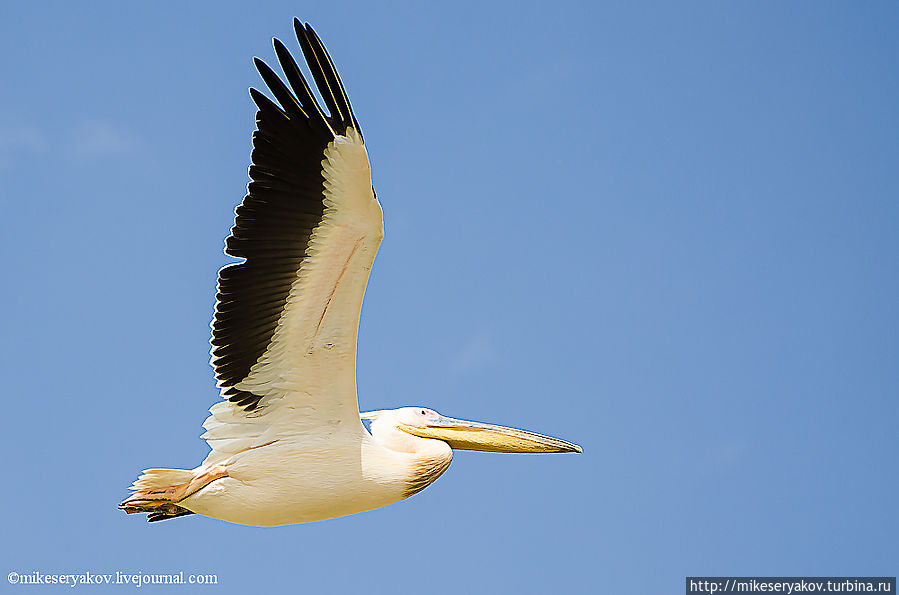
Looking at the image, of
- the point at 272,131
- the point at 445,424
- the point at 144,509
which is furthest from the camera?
the point at 445,424

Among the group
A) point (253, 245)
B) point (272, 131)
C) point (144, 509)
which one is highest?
point (272, 131)

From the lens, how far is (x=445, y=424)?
10.7 meters

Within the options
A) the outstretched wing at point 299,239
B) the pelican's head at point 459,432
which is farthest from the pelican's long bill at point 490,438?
the outstretched wing at point 299,239

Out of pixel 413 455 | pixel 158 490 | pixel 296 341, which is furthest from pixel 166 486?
pixel 413 455

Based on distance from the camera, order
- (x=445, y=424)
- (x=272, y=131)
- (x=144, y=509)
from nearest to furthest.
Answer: (x=272, y=131) → (x=144, y=509) → (x=445, y=424)

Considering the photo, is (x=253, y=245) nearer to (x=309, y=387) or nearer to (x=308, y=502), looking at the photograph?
(x=309, y=387)

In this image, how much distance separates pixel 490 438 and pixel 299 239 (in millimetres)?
2725

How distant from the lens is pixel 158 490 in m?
9.55

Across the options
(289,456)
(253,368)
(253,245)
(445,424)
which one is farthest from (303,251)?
(445,424)

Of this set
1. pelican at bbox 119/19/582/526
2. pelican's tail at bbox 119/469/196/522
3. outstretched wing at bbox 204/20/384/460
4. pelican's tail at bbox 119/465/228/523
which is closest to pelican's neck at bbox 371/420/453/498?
pelican at bbox 119/19/582/526

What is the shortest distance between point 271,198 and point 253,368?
1.34 m

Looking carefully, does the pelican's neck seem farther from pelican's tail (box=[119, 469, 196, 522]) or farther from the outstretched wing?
pelican's tail (box=[119, 469, 196, 522])

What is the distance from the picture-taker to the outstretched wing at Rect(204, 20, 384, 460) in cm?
900

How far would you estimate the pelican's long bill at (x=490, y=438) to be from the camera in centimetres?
1065
